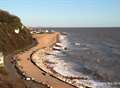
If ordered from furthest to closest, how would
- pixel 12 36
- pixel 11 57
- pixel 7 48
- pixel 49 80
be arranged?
1. pixel 12 36
2. pixel 7 48
3. pixel 11 57
4. pixel 49 80

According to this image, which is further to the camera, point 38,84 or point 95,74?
point 95,74

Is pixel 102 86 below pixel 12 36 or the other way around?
below

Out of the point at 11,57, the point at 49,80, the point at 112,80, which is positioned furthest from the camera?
the point at 11,57

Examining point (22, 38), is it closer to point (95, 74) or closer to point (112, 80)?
point (95, 74)

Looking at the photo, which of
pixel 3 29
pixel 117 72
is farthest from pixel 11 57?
pixel 117 72

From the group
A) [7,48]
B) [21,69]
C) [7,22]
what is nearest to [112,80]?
[21,69]

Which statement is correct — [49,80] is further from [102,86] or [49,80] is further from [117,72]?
[117,72]
